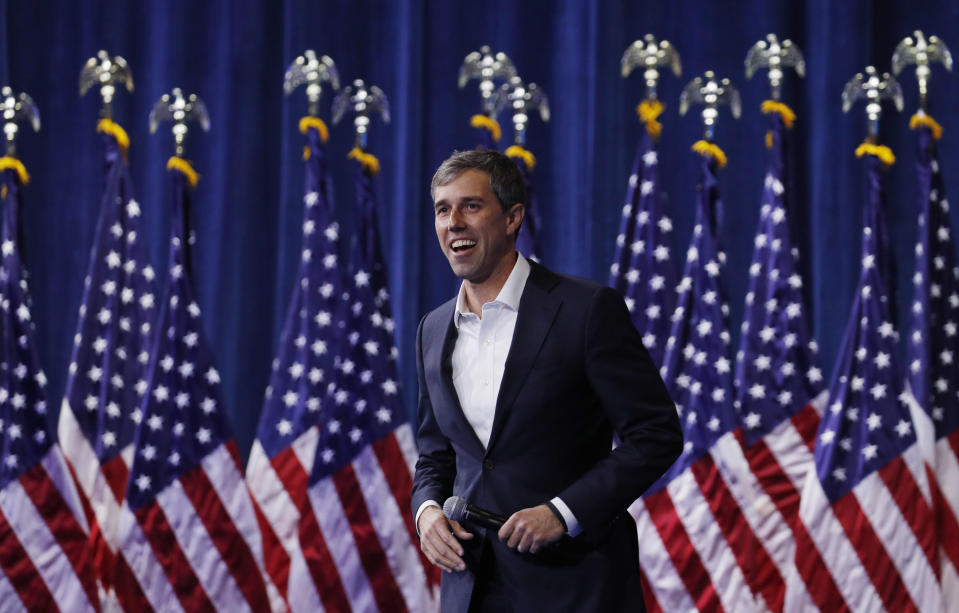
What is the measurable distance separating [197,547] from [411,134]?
2389 millimetres

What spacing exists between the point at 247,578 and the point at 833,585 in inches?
95.5

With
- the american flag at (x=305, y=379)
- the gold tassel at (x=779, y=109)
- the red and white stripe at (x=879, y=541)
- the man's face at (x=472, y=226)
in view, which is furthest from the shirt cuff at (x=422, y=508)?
the gold tassel at (x=779, y=109)

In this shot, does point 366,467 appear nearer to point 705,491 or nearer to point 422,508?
point 705,491

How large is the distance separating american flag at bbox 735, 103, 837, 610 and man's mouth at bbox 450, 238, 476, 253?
274 centimetres

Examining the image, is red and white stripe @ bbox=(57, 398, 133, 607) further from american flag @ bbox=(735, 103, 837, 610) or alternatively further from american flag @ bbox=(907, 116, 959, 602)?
american flag @ bbox=(907, 116, 959, 602)

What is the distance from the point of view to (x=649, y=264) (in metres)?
4.69

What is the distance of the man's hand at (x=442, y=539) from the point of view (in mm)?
1927

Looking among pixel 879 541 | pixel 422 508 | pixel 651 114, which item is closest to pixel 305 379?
pixel 651 114

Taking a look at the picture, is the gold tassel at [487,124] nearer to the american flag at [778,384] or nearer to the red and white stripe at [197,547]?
the american flag at [778,384]

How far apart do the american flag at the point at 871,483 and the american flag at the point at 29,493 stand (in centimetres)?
305

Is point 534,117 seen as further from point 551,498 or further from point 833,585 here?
point 551,498

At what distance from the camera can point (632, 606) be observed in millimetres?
1975

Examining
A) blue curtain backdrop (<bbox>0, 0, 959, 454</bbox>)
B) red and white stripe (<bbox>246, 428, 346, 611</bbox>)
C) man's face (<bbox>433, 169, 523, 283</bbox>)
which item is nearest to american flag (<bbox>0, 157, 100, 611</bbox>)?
red and white stripe (<bbox>246, 428, 346, 611</bbox>)

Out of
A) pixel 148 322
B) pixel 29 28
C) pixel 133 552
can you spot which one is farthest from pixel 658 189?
pixel 29 28
